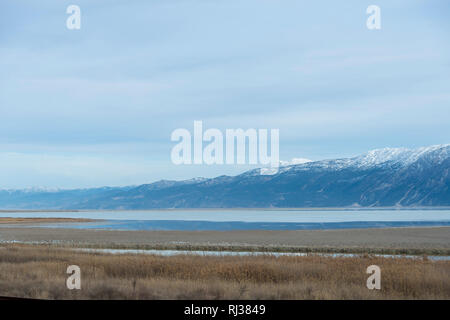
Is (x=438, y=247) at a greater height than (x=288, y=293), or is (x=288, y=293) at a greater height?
(x=288, y=293)

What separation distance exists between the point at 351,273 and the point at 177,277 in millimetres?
6754

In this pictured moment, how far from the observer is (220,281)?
18734mm

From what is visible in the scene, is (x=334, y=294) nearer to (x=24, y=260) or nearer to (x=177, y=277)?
(x=177, y=277)

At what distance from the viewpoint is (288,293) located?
15.8 meters

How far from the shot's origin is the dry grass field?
15.7m

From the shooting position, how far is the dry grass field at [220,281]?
15680mm
